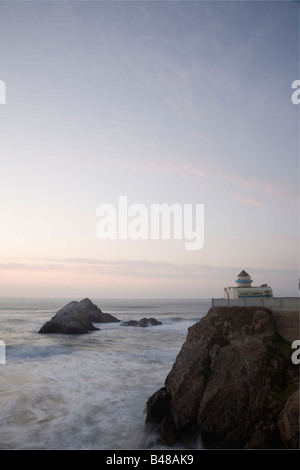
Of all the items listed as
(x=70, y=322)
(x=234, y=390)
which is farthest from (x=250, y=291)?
(x=70, y=322)

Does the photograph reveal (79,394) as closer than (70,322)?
Yes

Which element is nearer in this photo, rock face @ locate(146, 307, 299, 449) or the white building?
rock face @ locate(146, 307, 299, 449)

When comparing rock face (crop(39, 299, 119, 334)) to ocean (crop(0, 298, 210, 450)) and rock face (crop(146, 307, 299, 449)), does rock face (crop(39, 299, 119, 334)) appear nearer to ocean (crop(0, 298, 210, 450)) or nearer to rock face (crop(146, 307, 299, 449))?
ocean (crop(0, 298, 210, 450))

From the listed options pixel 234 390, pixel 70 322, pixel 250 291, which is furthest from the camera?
pixel 70 322

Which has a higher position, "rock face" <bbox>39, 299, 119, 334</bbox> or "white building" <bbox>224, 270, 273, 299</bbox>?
"white building" <bbox>224, 270, 273, 299</bbox>

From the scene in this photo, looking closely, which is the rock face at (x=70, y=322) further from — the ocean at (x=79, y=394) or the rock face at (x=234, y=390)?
the rock face at (x=234, y=390)

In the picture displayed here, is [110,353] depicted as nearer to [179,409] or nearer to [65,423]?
[65,423]

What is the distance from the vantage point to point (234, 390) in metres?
16.5

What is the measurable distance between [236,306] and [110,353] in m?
28.7

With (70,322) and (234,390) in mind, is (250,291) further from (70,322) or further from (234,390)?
(70,322)

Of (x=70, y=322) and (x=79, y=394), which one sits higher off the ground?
(x=79, y=394)

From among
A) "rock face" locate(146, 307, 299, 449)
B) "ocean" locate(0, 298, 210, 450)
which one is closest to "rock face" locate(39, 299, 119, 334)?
"ocean" locate(0, 298, 210, 450)

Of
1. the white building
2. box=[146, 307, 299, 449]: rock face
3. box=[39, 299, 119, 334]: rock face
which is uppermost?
the white building

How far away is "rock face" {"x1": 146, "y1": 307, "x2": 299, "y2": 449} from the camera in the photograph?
1487 cm
